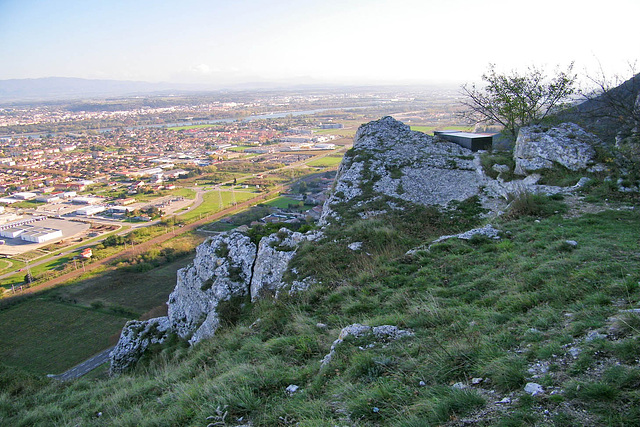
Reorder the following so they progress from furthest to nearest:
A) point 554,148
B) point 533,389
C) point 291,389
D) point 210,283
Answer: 1. point 554,148
2. point 210,283
3. point 291,389
4. point 533,389

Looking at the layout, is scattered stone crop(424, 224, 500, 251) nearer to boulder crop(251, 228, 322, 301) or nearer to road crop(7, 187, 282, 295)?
boulder crop(251, 228, 322, 301)

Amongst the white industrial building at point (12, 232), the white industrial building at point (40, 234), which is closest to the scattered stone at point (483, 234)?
the white industrial building at point (40, 234)

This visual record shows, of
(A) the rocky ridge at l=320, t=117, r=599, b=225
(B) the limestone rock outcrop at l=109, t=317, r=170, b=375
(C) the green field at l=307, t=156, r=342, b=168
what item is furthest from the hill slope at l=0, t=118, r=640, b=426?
(C) the green field at l=307, t=156, r=342, b=168

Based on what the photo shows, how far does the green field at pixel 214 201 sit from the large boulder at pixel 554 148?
3988 centimetres

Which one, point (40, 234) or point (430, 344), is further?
point (40, 234)

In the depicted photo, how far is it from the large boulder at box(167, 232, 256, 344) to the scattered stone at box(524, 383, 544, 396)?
28.4 feet

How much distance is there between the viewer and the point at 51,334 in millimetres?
23641

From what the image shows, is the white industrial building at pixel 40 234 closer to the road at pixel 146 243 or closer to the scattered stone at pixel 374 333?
the road at pixel 146 243

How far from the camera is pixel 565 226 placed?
8992 mm

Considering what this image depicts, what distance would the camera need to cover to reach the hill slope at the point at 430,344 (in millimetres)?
3611

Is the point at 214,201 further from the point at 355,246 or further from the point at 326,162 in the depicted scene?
the point at 355,246

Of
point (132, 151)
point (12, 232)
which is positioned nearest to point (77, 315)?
point (12, 232)

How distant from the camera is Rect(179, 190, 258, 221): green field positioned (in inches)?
1908

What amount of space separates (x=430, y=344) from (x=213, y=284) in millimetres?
8463
